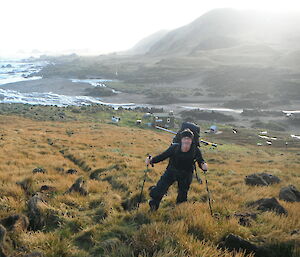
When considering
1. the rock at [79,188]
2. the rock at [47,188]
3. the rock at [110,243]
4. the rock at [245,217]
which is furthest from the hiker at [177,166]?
the rock at [47,188]

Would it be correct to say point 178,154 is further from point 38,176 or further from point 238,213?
point 38,176

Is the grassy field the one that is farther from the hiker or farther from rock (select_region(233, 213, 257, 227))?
the hiker

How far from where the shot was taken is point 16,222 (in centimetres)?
539

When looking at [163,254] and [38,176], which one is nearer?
[163,254]

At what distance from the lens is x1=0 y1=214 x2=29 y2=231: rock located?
5.29 meters

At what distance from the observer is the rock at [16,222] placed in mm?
5289

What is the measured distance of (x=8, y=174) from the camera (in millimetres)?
9406

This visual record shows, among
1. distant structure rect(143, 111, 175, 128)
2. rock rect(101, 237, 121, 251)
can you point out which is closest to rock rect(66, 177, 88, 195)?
rock rect(101, 237, 121, 251)

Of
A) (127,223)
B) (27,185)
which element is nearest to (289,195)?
(127,223)

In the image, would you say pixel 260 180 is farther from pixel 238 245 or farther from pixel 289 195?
pixel 238 245

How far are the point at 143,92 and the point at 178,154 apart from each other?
135m

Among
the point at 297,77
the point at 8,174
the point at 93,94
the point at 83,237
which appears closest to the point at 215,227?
the point at 83,237

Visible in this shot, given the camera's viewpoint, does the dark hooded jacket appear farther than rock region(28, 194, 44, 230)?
Yes

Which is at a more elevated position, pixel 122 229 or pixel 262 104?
pixel 122 229
